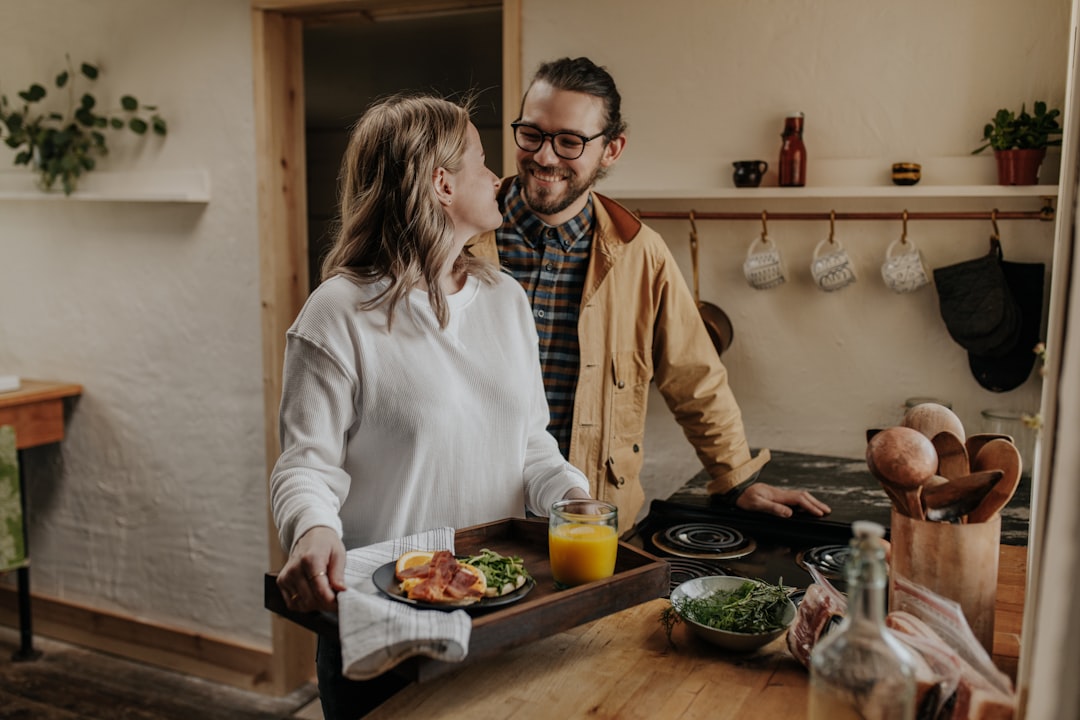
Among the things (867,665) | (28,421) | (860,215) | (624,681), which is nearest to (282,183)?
(28,421)

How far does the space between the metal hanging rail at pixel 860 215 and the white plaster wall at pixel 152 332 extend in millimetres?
1476

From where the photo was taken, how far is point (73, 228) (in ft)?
11.9

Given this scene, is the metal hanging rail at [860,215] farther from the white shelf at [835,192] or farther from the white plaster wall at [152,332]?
the white plaster wall at [152,332]

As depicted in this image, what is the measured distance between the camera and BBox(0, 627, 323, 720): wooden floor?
3.20 m

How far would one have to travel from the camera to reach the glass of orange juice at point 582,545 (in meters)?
1.30

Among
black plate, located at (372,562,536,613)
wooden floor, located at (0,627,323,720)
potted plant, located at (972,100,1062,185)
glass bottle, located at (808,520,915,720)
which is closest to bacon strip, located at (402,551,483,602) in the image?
black plate, located at (372,562,536,613)

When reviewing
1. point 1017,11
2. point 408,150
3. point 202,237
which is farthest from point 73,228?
point 1017,11

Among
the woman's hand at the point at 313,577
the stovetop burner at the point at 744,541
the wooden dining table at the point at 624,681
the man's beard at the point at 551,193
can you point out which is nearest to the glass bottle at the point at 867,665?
the wooden dining table at the point at 624,681

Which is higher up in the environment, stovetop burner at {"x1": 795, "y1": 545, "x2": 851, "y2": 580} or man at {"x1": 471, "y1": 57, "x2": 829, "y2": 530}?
man at {"x1": 471, "y1": 57, "x2": 829, "y2": 530}

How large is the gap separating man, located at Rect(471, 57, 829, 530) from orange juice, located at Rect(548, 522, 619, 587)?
3.06 ft

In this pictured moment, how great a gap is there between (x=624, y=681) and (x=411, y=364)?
0.64 meters

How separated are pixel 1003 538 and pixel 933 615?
38.8 inches

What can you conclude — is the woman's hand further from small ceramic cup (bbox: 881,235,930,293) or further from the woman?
small ceramic cup (bbox: 881,235,930,293)

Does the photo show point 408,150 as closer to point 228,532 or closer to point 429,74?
point 228,532
